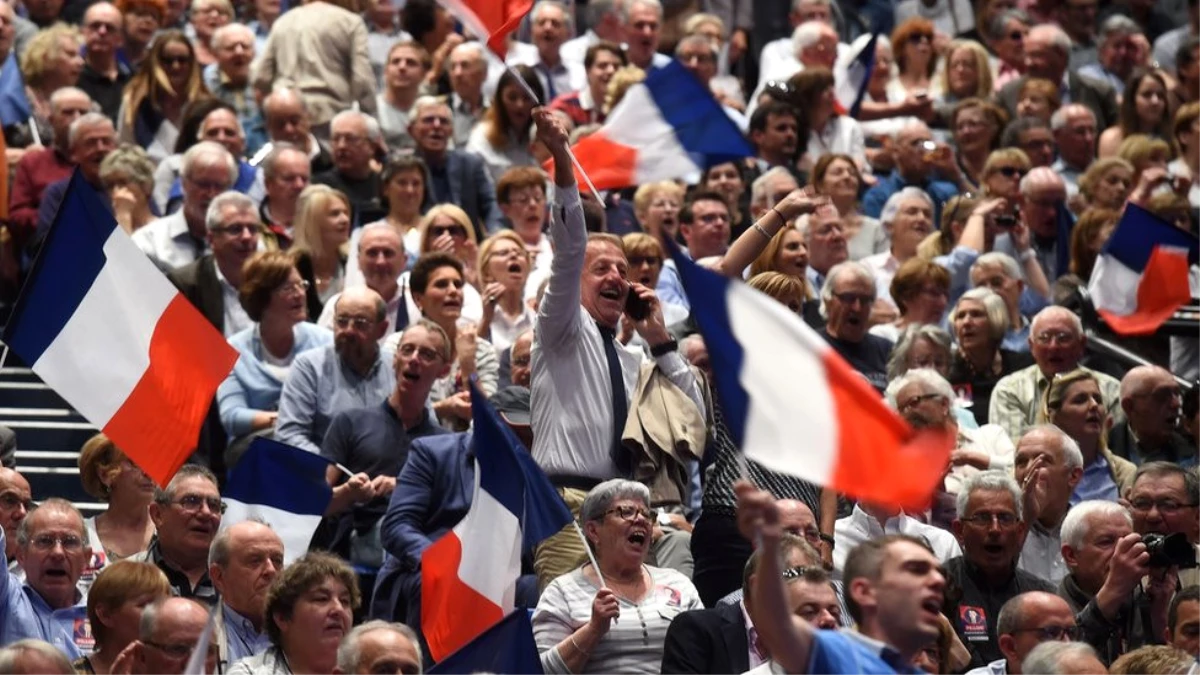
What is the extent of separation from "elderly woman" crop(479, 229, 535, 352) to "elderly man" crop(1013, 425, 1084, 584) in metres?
2.73

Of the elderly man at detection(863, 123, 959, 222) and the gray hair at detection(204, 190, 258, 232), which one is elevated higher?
the gray hair at detection(204, 190, 258, 232)

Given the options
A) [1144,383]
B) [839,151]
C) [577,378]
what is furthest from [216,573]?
[839,151]

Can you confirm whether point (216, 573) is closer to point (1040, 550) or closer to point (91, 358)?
point (91, 358)

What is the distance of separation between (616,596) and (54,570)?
2.04 meters

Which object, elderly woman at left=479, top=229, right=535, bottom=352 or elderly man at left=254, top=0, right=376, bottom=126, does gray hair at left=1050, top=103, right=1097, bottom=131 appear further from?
elderly woman at left=479, top=229, right=535, bottom=352

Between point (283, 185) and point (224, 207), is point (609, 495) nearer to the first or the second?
point (224, 207)

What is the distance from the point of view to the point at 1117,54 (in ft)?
60.6

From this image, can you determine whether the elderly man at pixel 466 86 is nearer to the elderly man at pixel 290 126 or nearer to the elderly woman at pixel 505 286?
the elderly man at pixel 290 126

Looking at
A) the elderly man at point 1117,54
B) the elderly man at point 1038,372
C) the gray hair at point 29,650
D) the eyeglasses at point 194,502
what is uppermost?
the gray hair at point 29,650

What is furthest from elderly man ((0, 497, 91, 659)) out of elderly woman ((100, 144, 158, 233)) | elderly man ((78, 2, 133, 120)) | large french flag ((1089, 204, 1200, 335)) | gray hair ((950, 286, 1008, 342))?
elderly man ((78, 2, 133, 120))

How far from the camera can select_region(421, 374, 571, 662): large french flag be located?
9227 millimetres

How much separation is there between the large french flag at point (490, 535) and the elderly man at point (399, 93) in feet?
→ 22.3

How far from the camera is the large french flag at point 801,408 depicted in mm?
6680

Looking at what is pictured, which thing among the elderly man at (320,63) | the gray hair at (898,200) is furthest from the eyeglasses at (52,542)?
the elderly man at (320,63)
